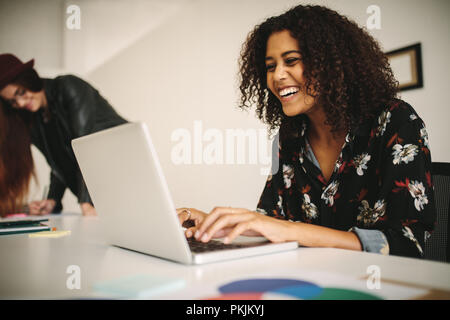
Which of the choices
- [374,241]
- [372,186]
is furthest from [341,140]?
[374,241]

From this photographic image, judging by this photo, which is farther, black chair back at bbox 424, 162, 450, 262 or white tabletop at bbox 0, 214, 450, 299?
black chair back at bbox 424, 162, 450, 262

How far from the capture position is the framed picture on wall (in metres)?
2.11

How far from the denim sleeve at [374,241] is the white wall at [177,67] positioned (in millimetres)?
2355

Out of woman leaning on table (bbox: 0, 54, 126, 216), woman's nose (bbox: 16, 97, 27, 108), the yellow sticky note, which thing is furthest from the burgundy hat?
the yellow sticky note

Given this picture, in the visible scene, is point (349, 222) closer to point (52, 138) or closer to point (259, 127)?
point (52, 138)

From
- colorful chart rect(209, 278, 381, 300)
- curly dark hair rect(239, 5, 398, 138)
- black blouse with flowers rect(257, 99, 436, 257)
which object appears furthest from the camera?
curly dark hair rect(239, 5, 398, 138)

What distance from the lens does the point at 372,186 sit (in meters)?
1.02

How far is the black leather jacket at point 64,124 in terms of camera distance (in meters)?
2.13

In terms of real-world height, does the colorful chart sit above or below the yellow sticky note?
above

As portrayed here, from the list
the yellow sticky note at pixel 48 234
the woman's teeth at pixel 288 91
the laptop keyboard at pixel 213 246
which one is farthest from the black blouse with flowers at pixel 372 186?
the yellow sticky note at pixel 48 234

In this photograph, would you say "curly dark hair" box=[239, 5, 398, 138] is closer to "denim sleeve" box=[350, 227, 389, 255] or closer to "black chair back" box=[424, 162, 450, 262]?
"black chair back" box=[424, 162, 450, 262]

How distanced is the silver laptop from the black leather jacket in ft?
4.88

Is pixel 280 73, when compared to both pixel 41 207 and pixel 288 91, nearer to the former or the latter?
pixel 288 91
